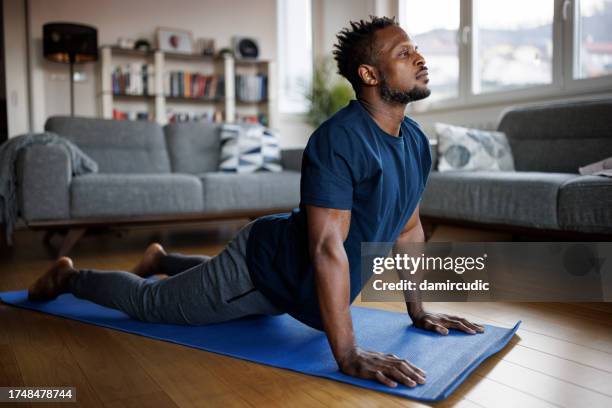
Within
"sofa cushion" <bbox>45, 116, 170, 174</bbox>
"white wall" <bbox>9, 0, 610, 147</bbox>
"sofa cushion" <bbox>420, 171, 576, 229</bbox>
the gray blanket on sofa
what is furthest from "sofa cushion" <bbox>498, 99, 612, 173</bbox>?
the gray blanket on sofa

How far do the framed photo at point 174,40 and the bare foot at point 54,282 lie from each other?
13.8ft

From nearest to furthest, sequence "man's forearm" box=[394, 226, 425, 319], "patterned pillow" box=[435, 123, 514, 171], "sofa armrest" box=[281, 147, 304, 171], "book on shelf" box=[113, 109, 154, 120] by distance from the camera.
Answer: "man's forearm" box=[394, 226, 425, 319] → "patterned pillow" box=[435, 123, 514, 171] → "sofa armrest" box=[281, 147, 304, 171] → "book on shelf" box=[113, 109, 154, 120]

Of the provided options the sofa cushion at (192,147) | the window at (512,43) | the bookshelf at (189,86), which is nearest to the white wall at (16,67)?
the bookshelf at (189,86)

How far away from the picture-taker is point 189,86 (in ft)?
19.1

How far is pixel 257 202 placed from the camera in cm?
351

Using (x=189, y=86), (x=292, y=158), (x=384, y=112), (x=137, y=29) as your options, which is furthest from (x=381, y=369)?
(x=137, y=29)

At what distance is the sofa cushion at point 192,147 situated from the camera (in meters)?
3.96

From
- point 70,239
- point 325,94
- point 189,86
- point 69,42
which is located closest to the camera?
point 70,239

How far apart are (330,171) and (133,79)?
4904 millimetres

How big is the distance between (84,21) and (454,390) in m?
5.44

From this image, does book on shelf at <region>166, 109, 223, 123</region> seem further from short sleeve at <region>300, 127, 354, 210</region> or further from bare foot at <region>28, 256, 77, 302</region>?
short sleeve at <region>300, 127, 354, 210</region>

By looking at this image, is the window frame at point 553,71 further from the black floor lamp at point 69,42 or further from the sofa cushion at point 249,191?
the black floor lamp at point 69,42

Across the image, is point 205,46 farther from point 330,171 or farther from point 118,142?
point 330,171

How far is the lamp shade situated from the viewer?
15.2ft
